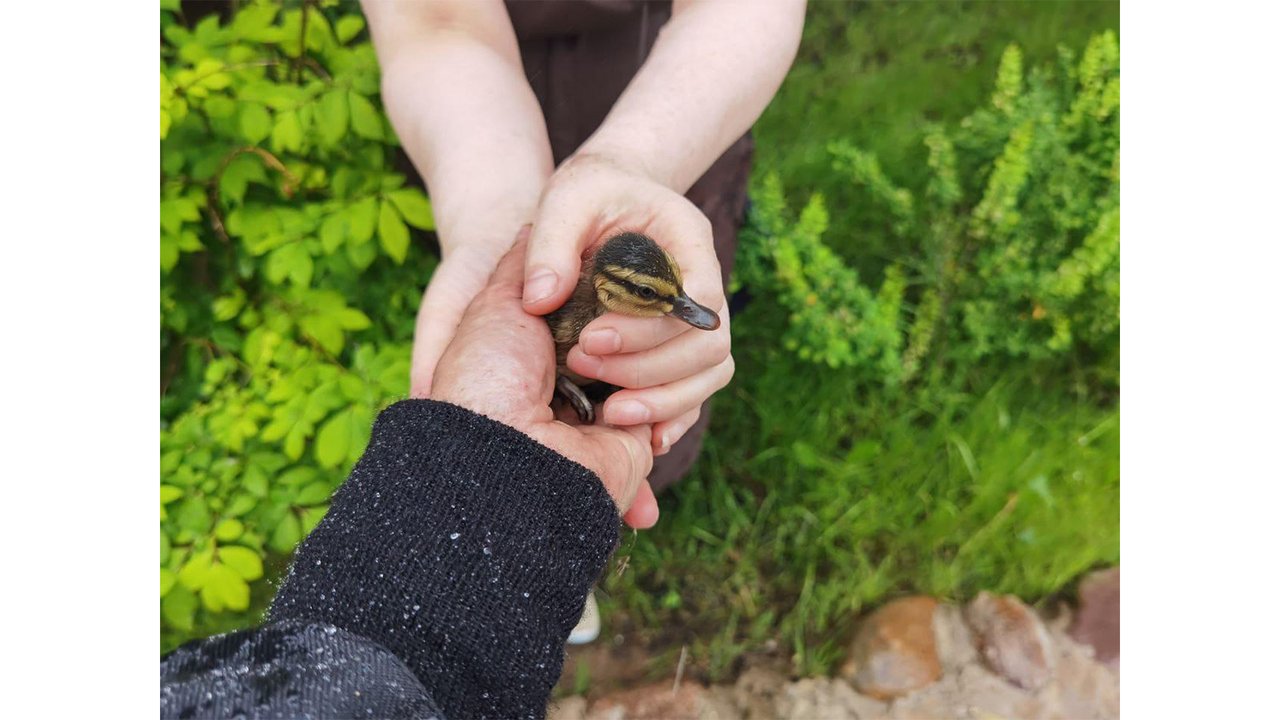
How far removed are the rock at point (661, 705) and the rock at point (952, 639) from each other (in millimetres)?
870

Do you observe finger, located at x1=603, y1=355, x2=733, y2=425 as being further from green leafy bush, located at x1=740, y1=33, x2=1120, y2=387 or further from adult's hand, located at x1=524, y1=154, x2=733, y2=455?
green leafy bush, located at x1=740, y1=33, x2=1120, y2=387

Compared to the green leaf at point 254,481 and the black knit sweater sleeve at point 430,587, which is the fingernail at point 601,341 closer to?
the black knit sweater sleeve at point 430,587

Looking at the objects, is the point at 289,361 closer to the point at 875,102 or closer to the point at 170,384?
the point at 170,384

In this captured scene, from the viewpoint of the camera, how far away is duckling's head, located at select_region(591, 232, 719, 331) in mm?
1899

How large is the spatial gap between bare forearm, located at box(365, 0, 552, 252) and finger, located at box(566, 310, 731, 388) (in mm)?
661

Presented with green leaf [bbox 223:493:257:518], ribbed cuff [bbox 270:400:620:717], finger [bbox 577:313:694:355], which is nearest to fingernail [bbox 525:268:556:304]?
finger [bbox 577:313:694:355]

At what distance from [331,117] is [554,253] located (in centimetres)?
107

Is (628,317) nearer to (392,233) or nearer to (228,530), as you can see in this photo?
(392,233)

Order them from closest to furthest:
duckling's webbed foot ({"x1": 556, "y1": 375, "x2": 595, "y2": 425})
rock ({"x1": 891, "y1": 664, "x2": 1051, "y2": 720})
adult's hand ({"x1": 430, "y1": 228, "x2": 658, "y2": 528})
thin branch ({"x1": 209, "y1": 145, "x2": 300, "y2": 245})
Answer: adult's hand ({"x1": 430, "y1": 228, "x2": 658, "y2": 528})
duckling's webbed foot ({"x1": 556, "y1": 375, "x2": 595, "y2": 425})
thin branch ({"x1": 209, "y1": 145, "x2": 300, "y2": 245})
rock ({"x1": 891, "y1": 664, "x2": 1051, "y2": 720})

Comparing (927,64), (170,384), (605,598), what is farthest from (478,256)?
(927,64)

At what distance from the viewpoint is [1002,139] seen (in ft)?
12.0

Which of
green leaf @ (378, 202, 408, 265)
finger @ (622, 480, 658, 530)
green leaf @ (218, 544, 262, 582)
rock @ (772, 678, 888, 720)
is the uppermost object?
green leaf @ (378, 202, 408, 265)

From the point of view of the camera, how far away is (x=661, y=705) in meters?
3.25

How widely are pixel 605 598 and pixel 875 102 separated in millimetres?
2806
